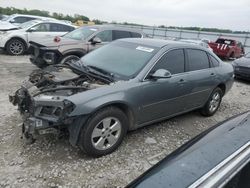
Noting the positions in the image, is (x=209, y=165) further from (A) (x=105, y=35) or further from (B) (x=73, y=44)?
(A) (x=105, y=35)

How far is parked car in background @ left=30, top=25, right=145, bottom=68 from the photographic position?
7531 millimetres

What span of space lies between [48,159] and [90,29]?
6.21 meters

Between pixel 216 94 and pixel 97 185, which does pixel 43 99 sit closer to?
pixel 97 185

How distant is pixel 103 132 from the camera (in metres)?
3.53

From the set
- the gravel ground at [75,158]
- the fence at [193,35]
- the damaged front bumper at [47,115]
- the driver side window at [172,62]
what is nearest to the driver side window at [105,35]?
the gravel ground at [75,158]

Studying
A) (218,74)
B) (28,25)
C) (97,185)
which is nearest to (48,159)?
(97,185)

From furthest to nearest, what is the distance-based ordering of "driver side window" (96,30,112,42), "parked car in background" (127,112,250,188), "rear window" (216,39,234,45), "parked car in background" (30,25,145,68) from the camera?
"rear window" (216,39,234,45), "driver side window" (96,30,112,42), "parked car in background" (30,25,145,68), "parked car in background" (127,112,250,188)

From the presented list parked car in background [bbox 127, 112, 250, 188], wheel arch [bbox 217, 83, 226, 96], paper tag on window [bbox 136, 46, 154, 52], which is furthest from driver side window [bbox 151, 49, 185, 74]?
parked car in background [bbox 127, 112, 250, 188]

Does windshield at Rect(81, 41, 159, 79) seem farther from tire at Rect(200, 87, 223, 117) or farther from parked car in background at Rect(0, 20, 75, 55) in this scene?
parked car in background at Rect(0, 20, 75, 55)

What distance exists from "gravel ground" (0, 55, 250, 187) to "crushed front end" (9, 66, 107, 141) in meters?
0.33

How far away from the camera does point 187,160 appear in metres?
1.87

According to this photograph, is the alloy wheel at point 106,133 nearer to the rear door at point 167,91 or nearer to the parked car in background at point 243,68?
the rear door at point 167,91

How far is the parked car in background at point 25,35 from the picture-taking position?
1080cm

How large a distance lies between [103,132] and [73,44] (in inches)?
201
